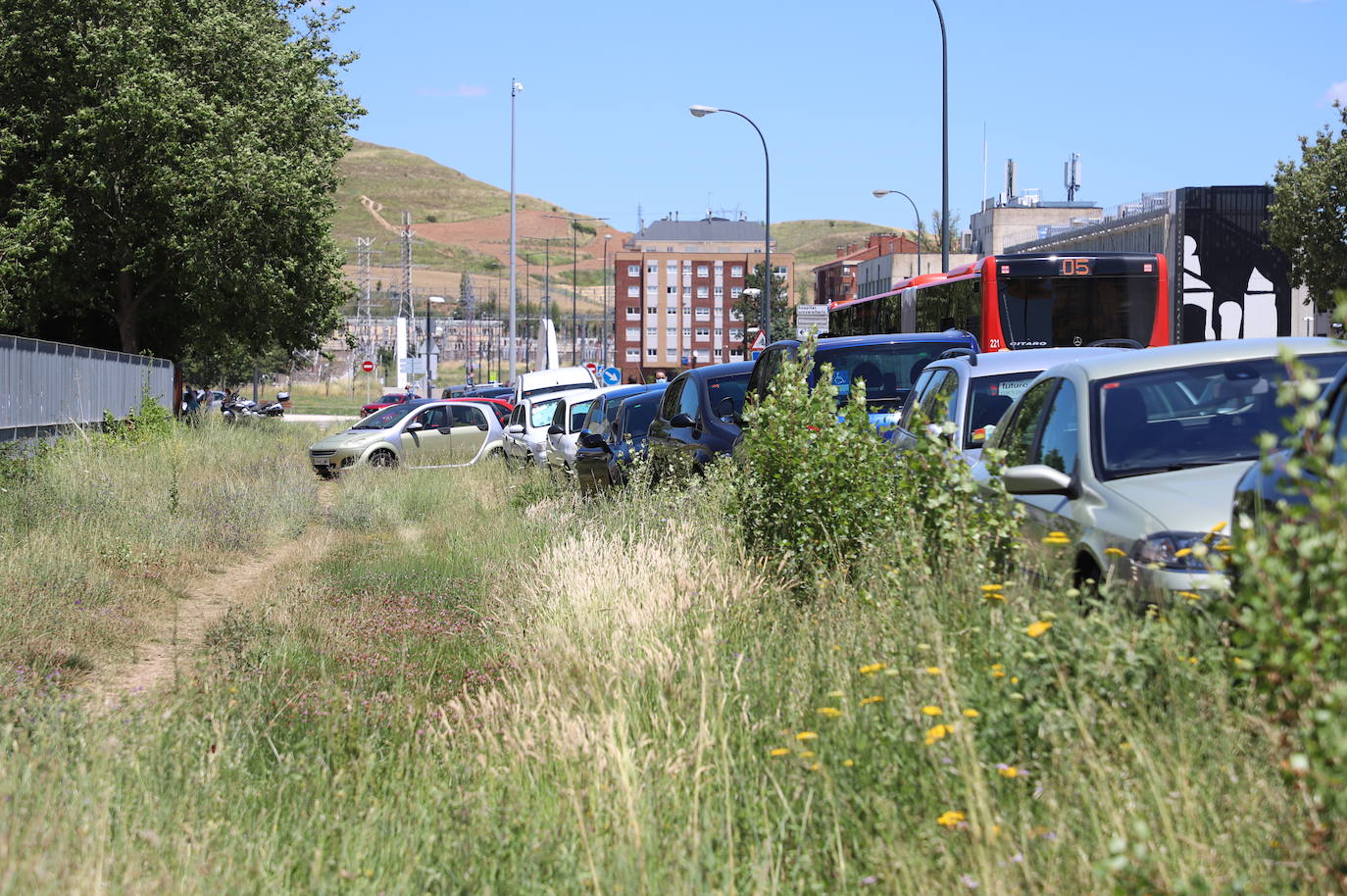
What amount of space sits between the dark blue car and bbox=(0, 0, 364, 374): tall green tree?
2235cm

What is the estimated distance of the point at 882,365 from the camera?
1455 centimetres

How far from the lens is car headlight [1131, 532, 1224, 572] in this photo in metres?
5.62

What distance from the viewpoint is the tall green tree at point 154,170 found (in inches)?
1294

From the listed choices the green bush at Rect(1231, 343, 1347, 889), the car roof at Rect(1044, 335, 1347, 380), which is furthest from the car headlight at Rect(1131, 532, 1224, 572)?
the green bush at Rect(1231, 343, 1347, 889)

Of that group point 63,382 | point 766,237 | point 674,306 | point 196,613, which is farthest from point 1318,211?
point 674,306

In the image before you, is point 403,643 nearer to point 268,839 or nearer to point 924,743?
point 268,839

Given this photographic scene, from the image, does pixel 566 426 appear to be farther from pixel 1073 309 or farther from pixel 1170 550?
pixel 1170 550

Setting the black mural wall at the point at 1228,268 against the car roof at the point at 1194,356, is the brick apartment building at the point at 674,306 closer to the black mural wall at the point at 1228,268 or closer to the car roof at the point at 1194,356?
the black mural wall at the point at 1228,268

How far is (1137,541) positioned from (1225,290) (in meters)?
72.5

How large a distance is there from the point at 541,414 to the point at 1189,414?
69.6 feet

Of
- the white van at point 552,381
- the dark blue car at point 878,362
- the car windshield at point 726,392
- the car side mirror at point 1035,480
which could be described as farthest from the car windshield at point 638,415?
the car side mirror at point 1035,480

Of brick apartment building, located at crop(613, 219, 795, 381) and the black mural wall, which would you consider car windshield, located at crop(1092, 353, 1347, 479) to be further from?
brick apartment building, located at crop(613, 219, 795, 381)

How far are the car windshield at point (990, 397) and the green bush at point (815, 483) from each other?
2.19m

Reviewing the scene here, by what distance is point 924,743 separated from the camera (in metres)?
4.39
